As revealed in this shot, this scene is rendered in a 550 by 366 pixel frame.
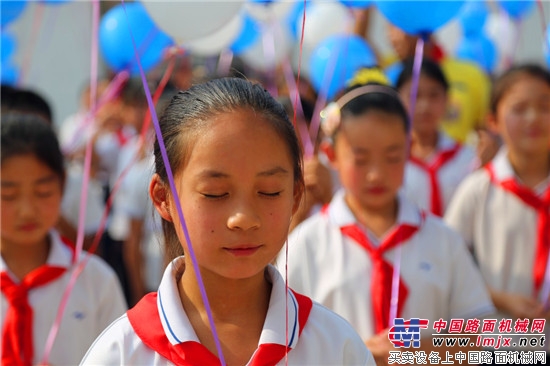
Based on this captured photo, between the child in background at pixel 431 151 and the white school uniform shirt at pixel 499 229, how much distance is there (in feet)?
1.16

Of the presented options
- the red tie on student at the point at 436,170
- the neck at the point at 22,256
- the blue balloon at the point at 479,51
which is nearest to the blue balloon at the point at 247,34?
the blue balloon at the point at 479,51

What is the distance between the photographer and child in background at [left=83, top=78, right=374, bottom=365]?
126cm

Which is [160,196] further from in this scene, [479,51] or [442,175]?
[479,51]

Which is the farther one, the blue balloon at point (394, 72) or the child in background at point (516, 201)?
the blue balloon at point (394, 72)

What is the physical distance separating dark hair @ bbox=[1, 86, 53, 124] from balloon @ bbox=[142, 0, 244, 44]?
0.85 meters

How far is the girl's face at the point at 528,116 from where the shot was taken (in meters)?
2.71

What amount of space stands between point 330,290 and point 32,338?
2.40ft

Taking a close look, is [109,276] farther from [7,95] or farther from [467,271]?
[7,95]

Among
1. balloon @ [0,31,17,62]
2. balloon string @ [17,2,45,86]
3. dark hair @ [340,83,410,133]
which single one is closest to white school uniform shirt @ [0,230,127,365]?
dark hair @ [340,83,410,133]

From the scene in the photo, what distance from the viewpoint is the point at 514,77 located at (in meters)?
2.79

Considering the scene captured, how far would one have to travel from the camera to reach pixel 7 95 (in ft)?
9.97

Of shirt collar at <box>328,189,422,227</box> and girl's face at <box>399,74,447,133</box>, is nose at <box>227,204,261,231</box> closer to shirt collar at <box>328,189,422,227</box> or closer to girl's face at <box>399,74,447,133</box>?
shirt collar at <box>328,189,422,227</box>

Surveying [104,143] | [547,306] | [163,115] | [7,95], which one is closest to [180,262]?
[163,115]

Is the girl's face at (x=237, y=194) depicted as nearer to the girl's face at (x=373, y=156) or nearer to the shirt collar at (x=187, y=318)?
the shirt collar at (x=187, y=318)
